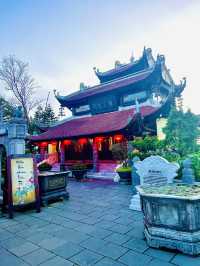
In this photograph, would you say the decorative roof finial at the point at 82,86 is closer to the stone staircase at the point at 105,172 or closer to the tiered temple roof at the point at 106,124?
the tiered temple roof at the point at 106,124

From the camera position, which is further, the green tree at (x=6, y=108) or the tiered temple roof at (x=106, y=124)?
the green tree at (x=6, y=108)

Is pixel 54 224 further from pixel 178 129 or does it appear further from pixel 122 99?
pixel 122 99

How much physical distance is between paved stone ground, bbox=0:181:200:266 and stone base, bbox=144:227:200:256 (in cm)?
10

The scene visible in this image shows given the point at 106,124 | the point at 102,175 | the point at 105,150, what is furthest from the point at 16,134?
the point at 105,150

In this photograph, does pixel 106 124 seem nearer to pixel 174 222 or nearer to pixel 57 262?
pixel 174 222

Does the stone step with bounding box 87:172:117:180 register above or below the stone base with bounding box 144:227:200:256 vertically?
below

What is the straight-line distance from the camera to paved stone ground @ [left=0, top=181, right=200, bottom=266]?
3.03 m

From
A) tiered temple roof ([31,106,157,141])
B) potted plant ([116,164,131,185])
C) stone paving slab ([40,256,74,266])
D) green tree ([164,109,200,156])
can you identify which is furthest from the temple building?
stone paving slab ([40,256,74,266])

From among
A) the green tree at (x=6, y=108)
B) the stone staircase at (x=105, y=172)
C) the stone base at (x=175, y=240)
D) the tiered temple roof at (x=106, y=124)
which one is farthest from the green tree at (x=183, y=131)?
the green tree at (x=6, y=108)

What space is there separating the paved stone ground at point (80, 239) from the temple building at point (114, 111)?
663 cm

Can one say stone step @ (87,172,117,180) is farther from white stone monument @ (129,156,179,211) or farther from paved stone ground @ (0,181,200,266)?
white stone monument @ (129,156,179,211)

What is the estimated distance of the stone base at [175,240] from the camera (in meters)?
3.06

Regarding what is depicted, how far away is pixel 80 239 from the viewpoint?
12.5ft

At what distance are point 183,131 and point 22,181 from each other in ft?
16.2
